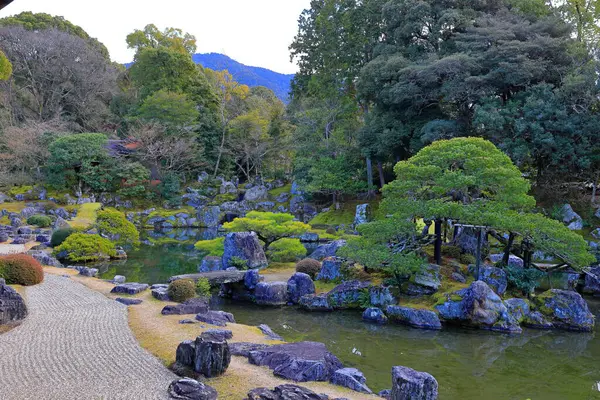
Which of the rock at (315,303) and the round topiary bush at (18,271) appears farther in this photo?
the rock at (315,303)

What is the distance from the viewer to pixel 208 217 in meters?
38.5

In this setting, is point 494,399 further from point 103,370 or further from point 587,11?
point 587,11

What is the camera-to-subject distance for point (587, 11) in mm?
28812

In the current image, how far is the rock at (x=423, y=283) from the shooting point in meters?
15.3

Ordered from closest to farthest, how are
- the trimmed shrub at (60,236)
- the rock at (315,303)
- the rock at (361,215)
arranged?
the rock at (315,303)
the trimmed shrub at (60,236)
the rock at (361,215)

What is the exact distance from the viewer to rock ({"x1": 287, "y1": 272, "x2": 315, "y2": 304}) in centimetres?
1641

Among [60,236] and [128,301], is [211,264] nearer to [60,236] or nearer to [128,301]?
[128,301]

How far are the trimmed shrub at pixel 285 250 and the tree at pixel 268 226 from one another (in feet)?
2.26

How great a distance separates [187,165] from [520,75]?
1233 inches

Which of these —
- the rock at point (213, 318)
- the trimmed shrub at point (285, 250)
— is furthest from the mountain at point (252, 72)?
the rock at point (213, 318)

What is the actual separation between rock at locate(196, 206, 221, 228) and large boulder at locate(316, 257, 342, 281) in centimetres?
2226

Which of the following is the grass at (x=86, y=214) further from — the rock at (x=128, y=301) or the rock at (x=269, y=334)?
the rock at (x=269, y=334)

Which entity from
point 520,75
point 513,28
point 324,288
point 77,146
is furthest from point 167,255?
point 513,28

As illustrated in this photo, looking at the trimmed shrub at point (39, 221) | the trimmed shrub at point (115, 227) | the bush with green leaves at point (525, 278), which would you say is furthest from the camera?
the trimmed shrub at point (39, 221)
